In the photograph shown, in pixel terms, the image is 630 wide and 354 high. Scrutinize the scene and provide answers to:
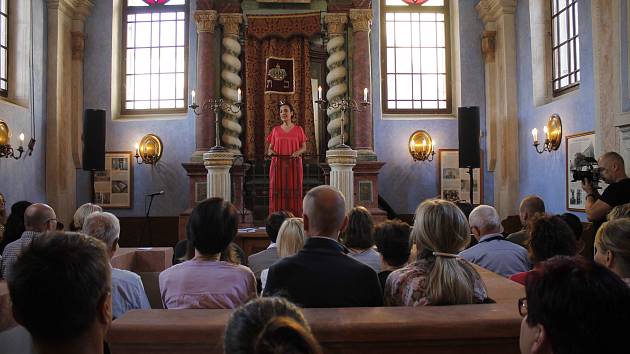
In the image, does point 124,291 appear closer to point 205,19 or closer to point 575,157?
point 575,157

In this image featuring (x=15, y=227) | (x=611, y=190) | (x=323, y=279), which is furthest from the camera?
(x=611, y=190)

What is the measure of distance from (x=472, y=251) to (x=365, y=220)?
0.76m

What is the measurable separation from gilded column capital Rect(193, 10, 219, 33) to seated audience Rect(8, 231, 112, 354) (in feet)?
34.1

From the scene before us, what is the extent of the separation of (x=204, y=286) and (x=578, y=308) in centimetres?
181

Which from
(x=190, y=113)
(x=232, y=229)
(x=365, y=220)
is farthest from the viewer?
(x=190, y=113)

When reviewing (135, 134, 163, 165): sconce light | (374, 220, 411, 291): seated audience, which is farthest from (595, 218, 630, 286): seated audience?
(135, 134, 163, 165): sconce light

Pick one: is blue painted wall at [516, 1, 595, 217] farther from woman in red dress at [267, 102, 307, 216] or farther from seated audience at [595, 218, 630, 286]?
seated audience at [595, 218, 630, 286]

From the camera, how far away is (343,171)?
9148mm

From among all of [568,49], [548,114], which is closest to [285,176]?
[548,114]

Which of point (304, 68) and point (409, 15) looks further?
point (409, 15)

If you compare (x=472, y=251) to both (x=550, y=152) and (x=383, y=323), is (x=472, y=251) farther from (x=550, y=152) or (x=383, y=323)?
(x=550, y=152)

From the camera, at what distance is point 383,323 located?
1925mm

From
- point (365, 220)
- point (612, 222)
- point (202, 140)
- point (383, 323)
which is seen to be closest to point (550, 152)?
point (202, 140)

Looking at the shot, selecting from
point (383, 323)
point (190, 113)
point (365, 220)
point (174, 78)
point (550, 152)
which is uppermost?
point (174, 78)
